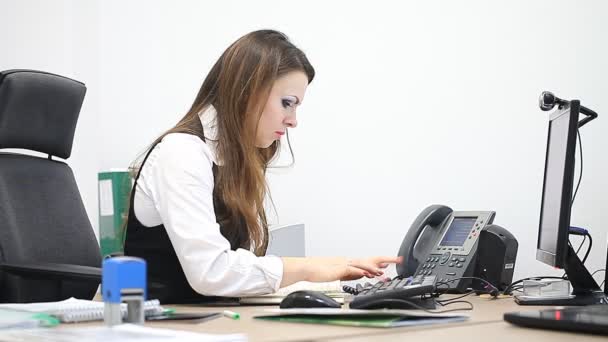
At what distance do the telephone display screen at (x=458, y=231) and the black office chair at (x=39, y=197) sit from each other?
2.87ft

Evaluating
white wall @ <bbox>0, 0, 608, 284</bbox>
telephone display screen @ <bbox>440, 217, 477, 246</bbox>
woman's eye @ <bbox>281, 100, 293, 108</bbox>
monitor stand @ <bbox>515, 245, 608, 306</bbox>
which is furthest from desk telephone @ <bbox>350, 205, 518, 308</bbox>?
woman's eye @ <bbox>281, 100, 293, 108</bbox>

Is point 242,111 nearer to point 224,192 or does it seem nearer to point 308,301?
point 224,192

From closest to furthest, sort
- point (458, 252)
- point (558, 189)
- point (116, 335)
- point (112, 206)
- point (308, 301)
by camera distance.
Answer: point (116, 335) < point (308, 301) < point (558, 189) < point (458, 252) < point (112, 206)

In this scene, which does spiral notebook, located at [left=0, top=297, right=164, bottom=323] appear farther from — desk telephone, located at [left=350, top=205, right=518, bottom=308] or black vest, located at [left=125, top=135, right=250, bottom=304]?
desk telephone, located at [left=350, top=205, right=518, bottom=308]

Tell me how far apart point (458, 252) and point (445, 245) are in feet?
0.25

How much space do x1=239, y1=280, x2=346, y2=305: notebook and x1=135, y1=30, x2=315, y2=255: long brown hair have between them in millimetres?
141

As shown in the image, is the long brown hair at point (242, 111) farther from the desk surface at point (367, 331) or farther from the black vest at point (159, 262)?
the desk surface at point (367, 331)

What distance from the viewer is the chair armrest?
1.77 m

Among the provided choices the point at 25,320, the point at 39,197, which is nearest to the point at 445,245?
the point at 39,197

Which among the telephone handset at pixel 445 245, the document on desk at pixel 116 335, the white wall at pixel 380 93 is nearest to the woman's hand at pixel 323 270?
the telephone handset at pixel 445 245

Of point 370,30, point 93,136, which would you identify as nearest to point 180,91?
point 93,136

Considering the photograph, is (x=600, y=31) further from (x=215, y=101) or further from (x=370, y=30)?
(x=215, y=101)

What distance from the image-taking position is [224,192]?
5.59 ft

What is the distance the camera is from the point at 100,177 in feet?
9.20
